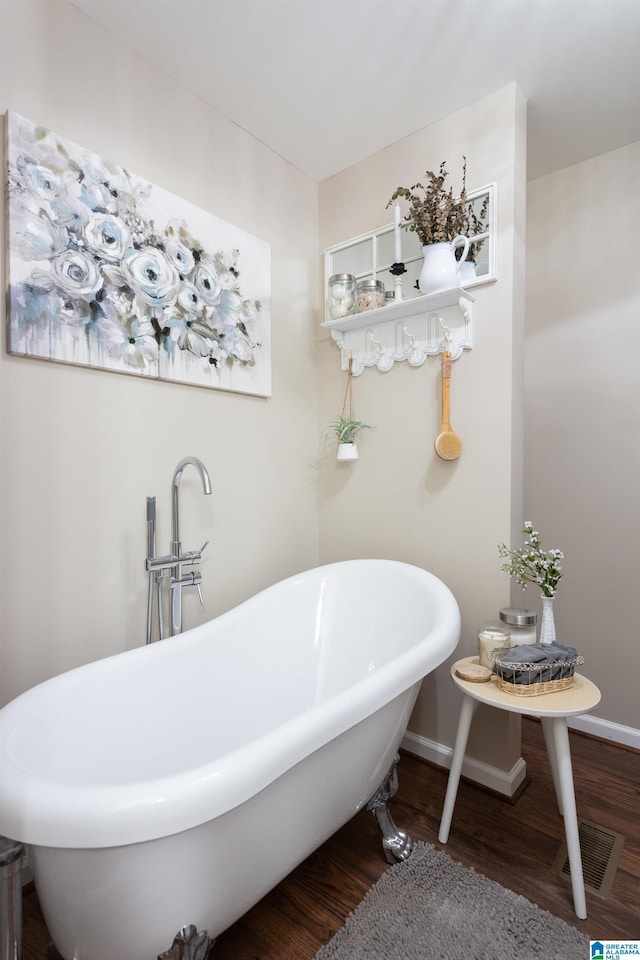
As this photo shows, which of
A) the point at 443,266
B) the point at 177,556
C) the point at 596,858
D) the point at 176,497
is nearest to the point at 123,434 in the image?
the point at 176,497

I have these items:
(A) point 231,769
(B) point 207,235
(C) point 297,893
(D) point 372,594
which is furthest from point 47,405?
(C) point 297,893

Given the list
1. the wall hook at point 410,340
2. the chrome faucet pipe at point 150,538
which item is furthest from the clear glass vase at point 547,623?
the chrome faucet pipe at point 150,538

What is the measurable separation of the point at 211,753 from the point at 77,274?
1494 millimetres

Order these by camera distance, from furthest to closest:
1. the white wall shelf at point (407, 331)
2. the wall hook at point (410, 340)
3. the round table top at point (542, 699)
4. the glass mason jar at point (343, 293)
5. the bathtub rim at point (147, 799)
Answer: the glass mason jar at point (343, 293)
the wall hook at point (410, 340)
the white wall shelf at point (407, 331)
the round table top at point (542, 699)
the bathtub rim at point (147, 799)

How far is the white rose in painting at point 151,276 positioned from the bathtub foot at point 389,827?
169cm

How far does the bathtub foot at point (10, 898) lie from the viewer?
2.91ft

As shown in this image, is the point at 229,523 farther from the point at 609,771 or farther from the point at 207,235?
the point at 609,771

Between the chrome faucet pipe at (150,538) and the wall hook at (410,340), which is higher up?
the wall hook at (410,340)

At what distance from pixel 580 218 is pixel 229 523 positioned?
210 centimetres

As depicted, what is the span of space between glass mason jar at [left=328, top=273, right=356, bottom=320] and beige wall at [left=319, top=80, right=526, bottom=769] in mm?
232

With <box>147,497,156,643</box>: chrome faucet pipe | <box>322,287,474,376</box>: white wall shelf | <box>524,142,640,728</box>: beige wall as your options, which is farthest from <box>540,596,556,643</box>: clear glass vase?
<box>147,497,156,643</box>: chrome faucet pipe

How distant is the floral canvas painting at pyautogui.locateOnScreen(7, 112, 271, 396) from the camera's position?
138 cm

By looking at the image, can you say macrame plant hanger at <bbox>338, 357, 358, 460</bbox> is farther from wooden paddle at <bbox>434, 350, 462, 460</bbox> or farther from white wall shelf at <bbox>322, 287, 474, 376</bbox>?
wooden paddle at <bbox>434, 350, 462, 460</bbox>

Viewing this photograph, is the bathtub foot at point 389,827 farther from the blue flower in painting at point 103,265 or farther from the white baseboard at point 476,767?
the blue flower in painting at point 103,265
